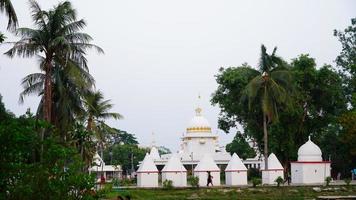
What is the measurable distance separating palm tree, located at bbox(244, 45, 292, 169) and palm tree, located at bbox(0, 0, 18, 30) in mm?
27708

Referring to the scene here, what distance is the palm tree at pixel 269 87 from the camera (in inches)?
1754

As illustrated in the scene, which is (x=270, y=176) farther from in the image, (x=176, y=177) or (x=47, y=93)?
(x=47, y=93)

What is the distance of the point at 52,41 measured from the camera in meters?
27.6

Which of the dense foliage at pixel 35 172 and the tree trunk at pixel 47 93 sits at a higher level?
the tree trunk at pixel 47 93

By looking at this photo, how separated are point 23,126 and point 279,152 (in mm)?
42712

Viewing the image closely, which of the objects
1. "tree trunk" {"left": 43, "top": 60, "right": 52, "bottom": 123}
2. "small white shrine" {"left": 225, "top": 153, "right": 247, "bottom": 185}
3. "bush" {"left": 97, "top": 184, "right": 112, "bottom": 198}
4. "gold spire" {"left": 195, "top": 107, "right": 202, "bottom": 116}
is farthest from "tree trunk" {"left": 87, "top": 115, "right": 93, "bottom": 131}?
"gold spire" {"left": 195, "top": 107, "right": 202, "bottom": 116}

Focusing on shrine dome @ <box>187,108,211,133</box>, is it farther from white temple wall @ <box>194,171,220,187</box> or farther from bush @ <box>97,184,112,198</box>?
bush @ <box>97,184,112,198</box>

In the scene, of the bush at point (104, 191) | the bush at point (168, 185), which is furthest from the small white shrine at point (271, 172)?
the bush at point (104, 191)

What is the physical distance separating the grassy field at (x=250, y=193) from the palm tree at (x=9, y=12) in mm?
18042

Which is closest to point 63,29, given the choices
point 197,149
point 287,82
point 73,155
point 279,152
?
point 73,155

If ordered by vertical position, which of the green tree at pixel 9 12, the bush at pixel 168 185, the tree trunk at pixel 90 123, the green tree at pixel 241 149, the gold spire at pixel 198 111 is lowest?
the bush at pixel 168 185

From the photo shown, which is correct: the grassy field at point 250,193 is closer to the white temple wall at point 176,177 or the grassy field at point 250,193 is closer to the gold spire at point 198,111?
the white temple wall at point 176,177

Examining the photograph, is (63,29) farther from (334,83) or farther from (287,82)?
(334,83)

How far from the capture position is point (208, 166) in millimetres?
49062
